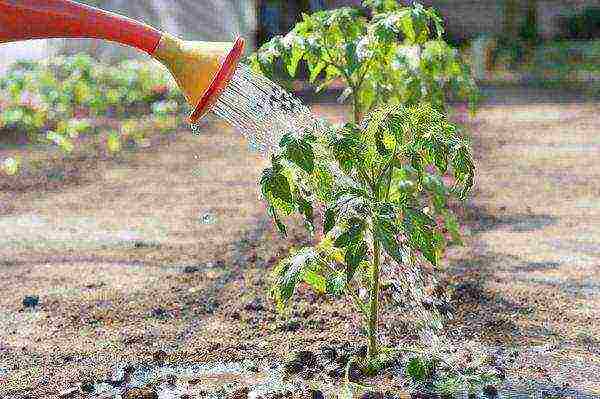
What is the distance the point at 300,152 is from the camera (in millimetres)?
2680

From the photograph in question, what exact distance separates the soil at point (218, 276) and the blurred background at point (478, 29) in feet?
15.7

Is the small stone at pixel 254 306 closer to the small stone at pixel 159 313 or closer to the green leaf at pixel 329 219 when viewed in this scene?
the small stone at pixel 159 313

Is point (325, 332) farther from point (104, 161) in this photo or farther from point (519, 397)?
point (104, 161)

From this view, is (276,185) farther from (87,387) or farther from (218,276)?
(218,276)

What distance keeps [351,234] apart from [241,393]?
2.72 feet

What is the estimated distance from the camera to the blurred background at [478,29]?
37.7 feet

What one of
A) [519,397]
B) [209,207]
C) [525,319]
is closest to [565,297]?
[525,319]

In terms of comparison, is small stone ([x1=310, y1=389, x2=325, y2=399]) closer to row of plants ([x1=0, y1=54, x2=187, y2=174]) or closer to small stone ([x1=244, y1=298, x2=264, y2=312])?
small stone ([x1=244, y1=298, x2=264, y2=312])

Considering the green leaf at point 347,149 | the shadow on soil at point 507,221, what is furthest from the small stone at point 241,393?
Result: the shadow on soil at point 507,221

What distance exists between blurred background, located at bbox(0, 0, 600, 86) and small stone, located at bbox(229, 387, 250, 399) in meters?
8.28

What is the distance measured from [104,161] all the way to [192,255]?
2.56 m

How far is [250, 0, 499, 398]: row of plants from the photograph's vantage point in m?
2.68

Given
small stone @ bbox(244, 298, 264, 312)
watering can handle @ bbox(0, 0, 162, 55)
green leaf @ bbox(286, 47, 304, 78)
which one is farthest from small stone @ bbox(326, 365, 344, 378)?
watering can handle @ bbox(0, 0, 162, 55)

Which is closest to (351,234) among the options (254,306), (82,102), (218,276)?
(254,306)
